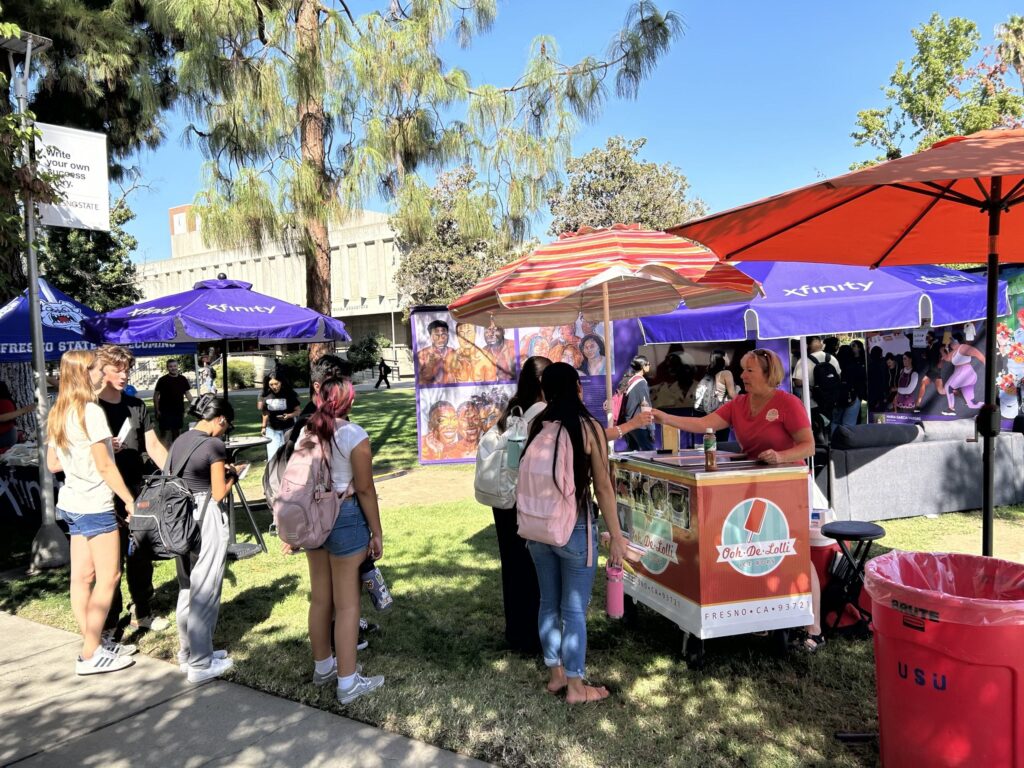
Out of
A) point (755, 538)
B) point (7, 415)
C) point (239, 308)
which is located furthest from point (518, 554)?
point (7, 415)

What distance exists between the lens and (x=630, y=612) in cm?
455

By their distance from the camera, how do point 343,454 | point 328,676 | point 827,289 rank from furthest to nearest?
point 827,289
point 328,676
point 343,454

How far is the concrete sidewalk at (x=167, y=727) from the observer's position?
3.15 meters

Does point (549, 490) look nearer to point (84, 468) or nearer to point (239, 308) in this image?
point (84, 468)

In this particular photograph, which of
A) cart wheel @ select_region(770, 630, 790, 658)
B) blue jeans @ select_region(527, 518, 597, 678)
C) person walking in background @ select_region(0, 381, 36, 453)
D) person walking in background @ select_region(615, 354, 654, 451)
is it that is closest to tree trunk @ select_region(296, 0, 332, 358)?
person walking in background @ select_region(0, 381, 36, 453)

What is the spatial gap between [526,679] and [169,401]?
9.77 meters

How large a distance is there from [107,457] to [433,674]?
2198mm

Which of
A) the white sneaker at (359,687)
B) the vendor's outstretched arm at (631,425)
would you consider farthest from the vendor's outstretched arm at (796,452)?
the white sneaker at (359,687)

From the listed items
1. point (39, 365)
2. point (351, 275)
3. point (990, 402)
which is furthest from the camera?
point (351, 275)

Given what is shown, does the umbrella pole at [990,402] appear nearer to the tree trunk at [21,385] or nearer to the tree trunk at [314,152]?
the tree trunk at [314,152]

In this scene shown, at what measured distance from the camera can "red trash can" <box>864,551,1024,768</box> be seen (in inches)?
91.4

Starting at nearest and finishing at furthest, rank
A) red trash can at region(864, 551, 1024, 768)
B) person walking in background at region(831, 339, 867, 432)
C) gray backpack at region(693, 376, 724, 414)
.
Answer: red trash can at region(864, 551, 1024, 768)
gray backpack at region(693, 376, 724, 414)
person walking in background at region(831, 339, 867, 432)

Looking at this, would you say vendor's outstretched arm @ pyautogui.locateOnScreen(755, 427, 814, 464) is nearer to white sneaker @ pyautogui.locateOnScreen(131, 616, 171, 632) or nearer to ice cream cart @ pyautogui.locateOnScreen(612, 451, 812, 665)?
ice cream cart @ pyautogui.locateOnScreen(612, 451, 812, 665)

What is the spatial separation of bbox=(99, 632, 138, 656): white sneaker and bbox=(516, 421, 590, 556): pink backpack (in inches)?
106
